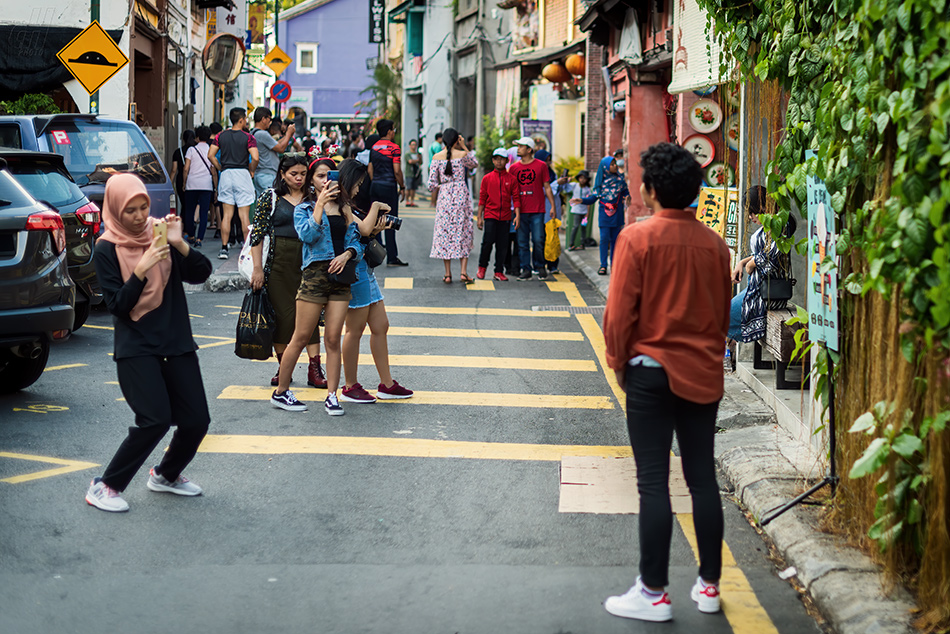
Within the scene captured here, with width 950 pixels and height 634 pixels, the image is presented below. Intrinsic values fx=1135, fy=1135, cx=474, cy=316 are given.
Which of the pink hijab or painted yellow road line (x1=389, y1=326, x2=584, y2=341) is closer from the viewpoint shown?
the pink hijab

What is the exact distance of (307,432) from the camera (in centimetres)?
734

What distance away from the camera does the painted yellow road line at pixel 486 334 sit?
439 inches

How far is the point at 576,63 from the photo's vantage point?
24.3 m

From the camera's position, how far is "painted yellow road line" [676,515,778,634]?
4.37m

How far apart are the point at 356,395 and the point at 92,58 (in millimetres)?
8641

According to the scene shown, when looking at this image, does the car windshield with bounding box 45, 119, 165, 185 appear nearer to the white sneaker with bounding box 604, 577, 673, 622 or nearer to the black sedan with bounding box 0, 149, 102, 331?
the black sedan with bounding box 0, 149, 102, 331

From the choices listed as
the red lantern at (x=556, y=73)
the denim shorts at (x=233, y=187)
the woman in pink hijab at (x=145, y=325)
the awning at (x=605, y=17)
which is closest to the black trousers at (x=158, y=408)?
the woman in pink hijab at (x=145, y=325)

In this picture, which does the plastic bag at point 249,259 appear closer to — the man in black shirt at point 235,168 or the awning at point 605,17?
the man in black shirt at point 235,168

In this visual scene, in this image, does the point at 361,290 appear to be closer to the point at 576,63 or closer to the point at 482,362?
the point at 482,362

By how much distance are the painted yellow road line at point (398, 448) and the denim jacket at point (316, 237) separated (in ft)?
4.15

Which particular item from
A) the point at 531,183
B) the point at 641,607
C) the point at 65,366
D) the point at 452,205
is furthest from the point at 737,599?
the point at 531,183

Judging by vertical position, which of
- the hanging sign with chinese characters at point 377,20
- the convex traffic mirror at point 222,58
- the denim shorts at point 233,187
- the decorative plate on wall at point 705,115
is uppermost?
the hanging sign with chinese characters at point 377,20

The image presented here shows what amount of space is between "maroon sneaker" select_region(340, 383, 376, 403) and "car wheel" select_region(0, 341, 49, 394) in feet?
7.10

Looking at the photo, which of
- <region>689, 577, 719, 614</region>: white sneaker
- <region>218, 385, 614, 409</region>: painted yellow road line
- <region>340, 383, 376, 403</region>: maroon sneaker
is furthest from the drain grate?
<region>689, 577, 719, 614</region>: white sneaker
